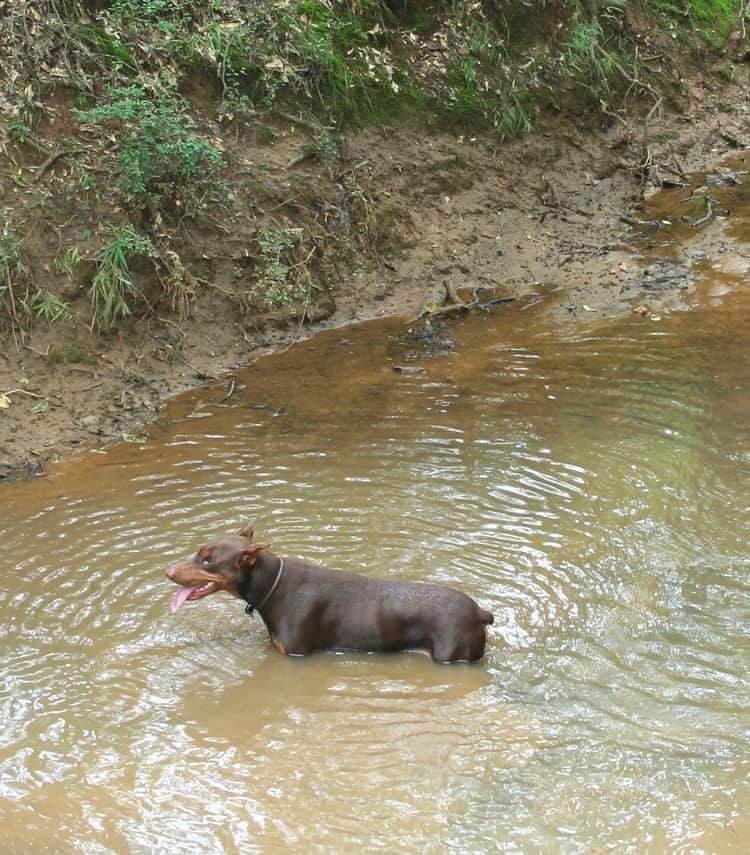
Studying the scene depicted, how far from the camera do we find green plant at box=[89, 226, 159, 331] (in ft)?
31.2

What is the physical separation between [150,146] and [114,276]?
4.60 ft

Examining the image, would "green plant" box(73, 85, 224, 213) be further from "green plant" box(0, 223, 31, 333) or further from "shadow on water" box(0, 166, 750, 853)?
"shadow on water" box(0, 166, 750, 853)

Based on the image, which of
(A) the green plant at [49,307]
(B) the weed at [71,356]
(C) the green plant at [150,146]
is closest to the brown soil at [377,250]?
(B) the weed at [71,356]

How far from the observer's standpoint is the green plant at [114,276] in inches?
374

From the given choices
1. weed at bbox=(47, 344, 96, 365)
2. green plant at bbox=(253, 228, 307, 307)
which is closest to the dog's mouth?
weed at bbox=(47, 344, 96, 365)

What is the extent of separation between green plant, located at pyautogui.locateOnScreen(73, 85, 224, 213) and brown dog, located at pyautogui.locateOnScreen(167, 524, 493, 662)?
5264 mm

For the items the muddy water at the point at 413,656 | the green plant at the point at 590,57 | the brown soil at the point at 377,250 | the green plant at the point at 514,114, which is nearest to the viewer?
the muddy water at the point at 413,656

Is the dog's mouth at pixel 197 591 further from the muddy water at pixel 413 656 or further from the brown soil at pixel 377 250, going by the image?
the brown soil at pixel 377 250

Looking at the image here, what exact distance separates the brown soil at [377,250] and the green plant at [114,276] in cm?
20

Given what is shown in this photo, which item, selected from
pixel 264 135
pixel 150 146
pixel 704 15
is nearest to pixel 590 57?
pixel 704 15

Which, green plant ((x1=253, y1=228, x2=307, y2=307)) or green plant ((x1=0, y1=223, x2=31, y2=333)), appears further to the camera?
green plant ((x1=253, y1=228, x2=307, y2=307))

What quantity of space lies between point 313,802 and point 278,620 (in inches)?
56.1

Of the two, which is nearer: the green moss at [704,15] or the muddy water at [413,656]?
the muddy water at [413,656]

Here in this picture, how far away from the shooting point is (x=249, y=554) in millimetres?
5754
